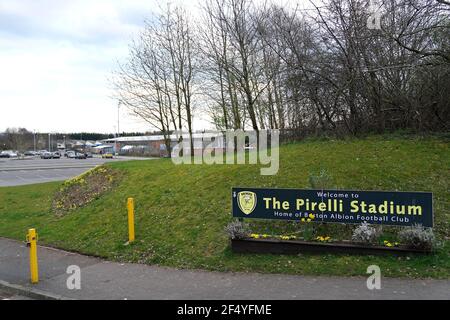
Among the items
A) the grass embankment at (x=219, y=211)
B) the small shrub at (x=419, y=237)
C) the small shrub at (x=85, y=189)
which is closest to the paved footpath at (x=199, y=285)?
the grass embankment at (x=219, y=211)

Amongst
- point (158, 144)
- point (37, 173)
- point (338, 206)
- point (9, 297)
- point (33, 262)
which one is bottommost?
point (9, 297)

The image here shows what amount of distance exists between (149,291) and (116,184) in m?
9.88

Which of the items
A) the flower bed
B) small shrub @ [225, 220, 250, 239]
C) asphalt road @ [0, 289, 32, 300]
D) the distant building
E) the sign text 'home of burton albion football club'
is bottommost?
asphalt road @ [0, 289, 32, 300]

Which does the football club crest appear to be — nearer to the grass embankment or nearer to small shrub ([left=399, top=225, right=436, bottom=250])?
the grass embankment

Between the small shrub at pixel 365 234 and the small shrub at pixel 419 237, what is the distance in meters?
0.52

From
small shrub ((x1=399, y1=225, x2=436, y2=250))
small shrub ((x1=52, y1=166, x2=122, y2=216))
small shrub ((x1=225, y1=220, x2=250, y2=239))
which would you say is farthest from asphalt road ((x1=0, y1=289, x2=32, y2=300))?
small shrub ((x1=52, y1=166, x2=122, y2=216))

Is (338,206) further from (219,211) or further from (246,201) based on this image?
(219,211)

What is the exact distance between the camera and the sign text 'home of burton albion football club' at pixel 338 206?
7.26m

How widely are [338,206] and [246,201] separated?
1927mm

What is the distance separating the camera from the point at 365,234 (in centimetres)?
740

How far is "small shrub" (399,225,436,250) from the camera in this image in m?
6.97

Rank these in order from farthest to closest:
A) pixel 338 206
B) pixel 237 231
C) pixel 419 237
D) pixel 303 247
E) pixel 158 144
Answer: pixel 158 144, pixel 237 231, pixel 338 206, pixel 303 247, pixel 419 237

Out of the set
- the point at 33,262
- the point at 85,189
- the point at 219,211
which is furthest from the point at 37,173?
the point at 33,262

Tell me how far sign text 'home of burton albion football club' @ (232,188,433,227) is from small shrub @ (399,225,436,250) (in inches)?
5.3
